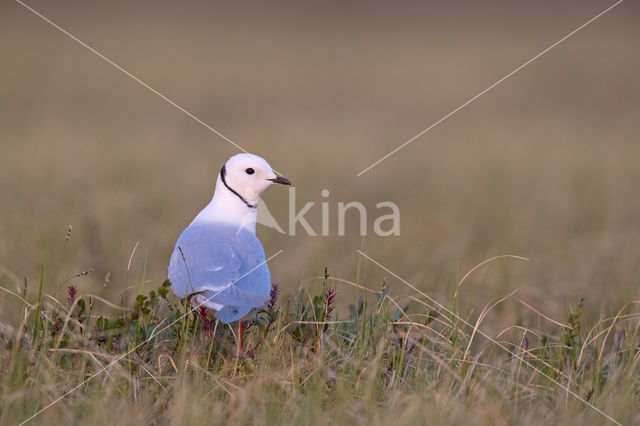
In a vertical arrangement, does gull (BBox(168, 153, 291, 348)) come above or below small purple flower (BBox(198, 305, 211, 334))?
above

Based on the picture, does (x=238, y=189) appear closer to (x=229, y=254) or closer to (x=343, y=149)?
(x=229, y=254)

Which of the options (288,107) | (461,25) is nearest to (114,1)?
(461,25)

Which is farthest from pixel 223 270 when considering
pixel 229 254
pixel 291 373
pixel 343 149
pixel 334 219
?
pixel 343 149

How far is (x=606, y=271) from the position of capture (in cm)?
770

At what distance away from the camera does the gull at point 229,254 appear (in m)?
4.00

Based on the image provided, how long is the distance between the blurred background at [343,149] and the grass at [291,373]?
35cm

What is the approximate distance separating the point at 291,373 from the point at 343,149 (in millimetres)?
9453

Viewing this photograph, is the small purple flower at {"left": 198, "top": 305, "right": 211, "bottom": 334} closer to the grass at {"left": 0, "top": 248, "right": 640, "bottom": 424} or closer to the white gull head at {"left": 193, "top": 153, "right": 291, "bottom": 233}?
the grass at {"left": 0, "top": 248, "right": 640, "bottom": 424}

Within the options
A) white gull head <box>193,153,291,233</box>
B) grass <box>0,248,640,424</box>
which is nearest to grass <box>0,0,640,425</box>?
grass <box>0,248,640,424</box>

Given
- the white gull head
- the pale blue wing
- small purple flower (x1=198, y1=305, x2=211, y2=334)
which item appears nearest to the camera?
the pale blue wing

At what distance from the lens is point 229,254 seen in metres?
4.19

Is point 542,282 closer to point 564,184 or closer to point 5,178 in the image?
Result: point 564,184

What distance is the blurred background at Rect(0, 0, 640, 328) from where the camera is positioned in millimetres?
7719

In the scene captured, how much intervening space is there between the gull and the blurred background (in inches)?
9.7
